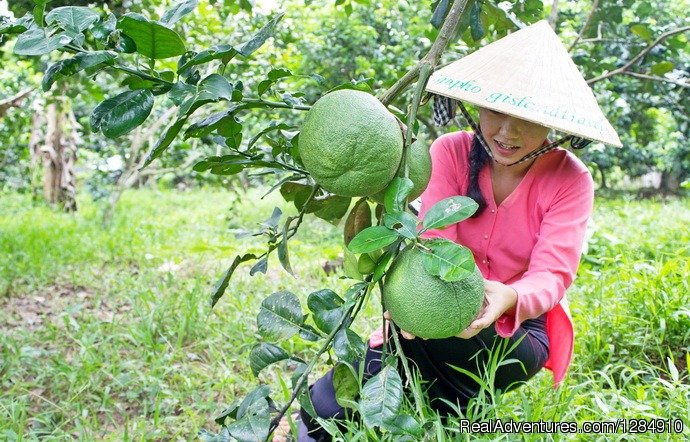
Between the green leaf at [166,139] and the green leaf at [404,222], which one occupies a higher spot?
the green leaf at [166,139]

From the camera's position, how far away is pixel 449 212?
35.7 inches

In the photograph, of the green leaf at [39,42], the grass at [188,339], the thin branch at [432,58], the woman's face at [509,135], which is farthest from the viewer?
the grass at [188,339]

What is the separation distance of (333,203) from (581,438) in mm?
831

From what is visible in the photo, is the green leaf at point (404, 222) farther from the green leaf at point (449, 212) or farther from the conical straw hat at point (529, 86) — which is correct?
the conical straw hat at point (529, 86)

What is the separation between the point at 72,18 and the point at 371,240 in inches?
20.0

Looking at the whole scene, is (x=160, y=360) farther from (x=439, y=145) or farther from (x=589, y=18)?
(x=589, y=18)

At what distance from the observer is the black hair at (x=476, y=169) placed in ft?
5.34

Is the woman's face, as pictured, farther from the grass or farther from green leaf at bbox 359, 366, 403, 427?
green leaf at bbox 359, 366, 403, 427

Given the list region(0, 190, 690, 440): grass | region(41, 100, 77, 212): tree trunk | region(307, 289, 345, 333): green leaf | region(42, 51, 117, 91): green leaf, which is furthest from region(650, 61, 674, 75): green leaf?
region(41, 100, 77, 212): tree trunk

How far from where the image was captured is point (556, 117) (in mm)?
1204

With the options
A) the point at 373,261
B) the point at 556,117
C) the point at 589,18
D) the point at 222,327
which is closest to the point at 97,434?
the point at 222,327

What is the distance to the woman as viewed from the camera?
1244mm

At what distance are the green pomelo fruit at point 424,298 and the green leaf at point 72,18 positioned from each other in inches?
22.0

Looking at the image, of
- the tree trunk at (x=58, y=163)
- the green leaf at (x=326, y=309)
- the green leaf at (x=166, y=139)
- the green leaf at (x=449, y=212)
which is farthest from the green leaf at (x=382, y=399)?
the tree trunk at (x=58, y=163)
